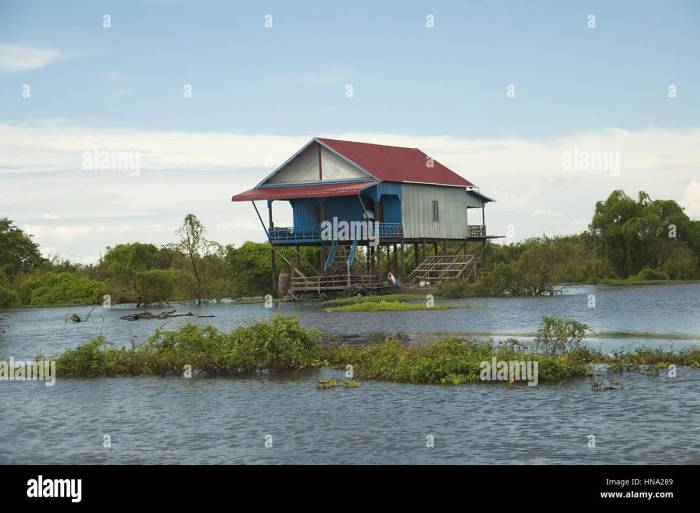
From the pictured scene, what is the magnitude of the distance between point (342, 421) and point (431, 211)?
41909mm

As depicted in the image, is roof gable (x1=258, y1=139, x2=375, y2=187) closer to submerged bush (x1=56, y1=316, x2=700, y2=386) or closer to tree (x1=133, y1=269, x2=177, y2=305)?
tree (x1=133, y1=269, x2=177, y2=305)

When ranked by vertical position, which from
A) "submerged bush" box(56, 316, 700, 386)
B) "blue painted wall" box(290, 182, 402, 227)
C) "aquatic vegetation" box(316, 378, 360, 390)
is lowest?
"aquatic vegetation" box(316, 378, 360, 390)

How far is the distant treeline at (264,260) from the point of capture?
62.8 metres

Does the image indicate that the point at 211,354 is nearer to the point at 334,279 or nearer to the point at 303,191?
the point at 303,191

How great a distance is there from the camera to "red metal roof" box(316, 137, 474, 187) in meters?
55.5

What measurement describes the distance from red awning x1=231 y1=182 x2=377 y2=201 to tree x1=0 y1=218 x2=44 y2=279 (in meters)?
22.8

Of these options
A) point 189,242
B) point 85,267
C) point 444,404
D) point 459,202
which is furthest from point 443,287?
point 85,267

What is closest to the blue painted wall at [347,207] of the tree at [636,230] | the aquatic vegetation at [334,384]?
the tree at [636,230]

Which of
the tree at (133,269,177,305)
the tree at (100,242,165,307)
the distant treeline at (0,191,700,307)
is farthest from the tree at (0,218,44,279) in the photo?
the tree at (133,269,177,305)

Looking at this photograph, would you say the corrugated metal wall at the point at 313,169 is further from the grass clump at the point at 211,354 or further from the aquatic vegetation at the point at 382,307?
the grass clump at the point at 211,354

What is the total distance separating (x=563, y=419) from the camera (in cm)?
1677

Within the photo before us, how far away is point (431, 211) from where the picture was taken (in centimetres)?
5878
